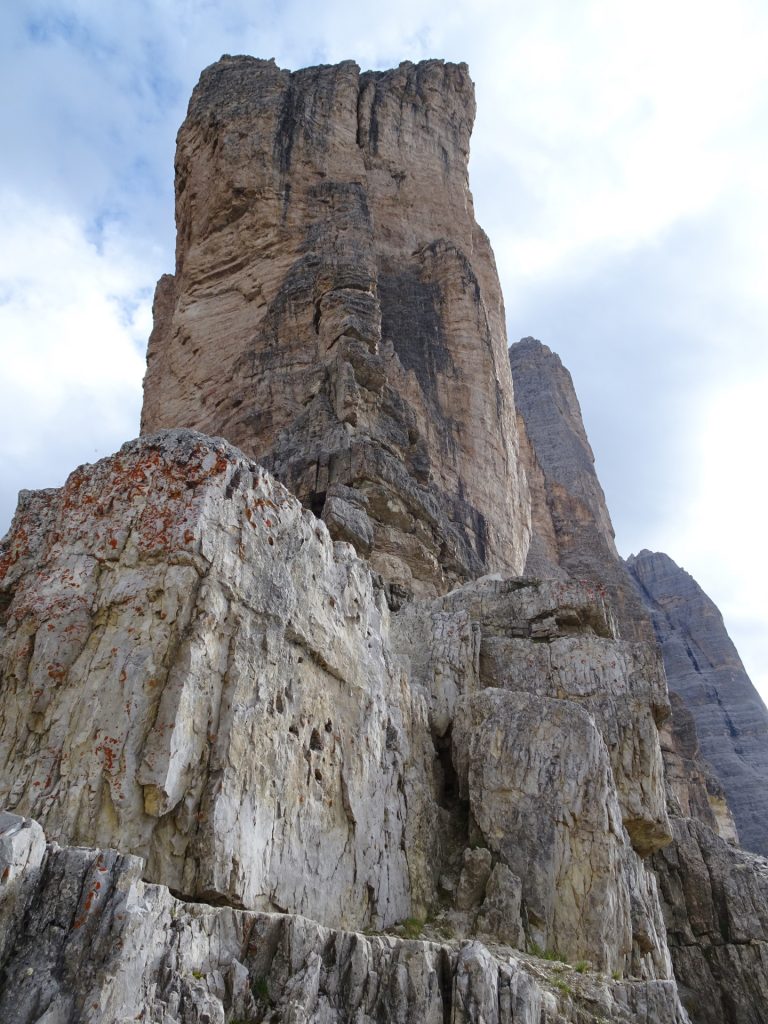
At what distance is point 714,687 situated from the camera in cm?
6762

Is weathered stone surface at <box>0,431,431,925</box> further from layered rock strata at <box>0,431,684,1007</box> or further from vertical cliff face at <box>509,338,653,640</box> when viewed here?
vertical cliff face at <box>509,338,653,640</box>

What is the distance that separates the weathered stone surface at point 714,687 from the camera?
5794 cm

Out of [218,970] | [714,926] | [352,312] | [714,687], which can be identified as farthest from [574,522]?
[218,970]

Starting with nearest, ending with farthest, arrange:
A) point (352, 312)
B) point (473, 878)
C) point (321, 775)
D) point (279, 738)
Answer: point (279, 738) → point (321, 775) → point (473, 878) → point (352, 312)

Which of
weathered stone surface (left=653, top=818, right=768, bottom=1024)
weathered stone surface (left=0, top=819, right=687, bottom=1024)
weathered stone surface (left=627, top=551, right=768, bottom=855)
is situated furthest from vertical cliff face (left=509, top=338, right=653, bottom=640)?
weathered stone surface (left=0, top=819, right=687, bottom=1024)

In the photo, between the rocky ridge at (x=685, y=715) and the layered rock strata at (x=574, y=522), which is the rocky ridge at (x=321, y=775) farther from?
the layered rock strata at (x=574, y=522)

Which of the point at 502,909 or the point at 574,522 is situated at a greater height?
the point at 574,522

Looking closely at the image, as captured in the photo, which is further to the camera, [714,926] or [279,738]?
[714,926]

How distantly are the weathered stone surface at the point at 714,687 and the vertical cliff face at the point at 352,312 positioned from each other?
29.0 meters

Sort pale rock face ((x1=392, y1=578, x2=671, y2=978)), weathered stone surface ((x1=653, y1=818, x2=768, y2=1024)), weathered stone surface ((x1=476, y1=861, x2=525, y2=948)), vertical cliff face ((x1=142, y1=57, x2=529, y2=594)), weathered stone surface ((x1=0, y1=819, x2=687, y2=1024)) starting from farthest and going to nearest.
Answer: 1. vertical cliff face ((x1=142, y1=57, x2=529, y2=594))
2. weathered stone surface ((x1=653, y1=818, x2=768, y2=1024))
3. pale rock face ((x1=392, y1=578, x2=671, y2=978))
4. weathered stone surface ((x1=476, y1=861, x2=525, y2=948))
5. weathered stone surface ((x1=0, y1=819, x2=687, y2=1024))

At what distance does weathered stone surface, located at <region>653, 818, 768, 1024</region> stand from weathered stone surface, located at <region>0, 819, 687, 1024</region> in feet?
42.2

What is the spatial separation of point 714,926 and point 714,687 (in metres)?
47.2

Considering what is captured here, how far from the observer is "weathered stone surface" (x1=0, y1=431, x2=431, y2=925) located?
1007 cm

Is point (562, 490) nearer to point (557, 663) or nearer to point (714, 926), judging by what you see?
point (714, 926)
